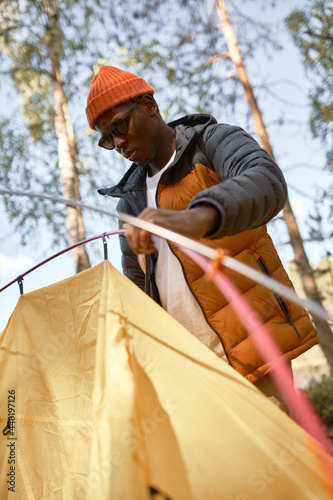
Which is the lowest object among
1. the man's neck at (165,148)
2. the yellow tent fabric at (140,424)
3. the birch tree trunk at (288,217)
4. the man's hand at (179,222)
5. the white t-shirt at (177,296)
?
the yellow tent fabric at (140,424)

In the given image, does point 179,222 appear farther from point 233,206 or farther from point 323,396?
point 323,396

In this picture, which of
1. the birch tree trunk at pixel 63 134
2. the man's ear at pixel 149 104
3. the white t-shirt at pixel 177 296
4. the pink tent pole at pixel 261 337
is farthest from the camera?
the birch tree trunk at pixel 63 134

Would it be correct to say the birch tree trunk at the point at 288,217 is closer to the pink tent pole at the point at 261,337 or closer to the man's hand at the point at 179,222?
the pink tent pole at the point at 261,337

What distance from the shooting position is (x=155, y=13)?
8789 mm

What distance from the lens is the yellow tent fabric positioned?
Result: 1.12m

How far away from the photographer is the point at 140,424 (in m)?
1.22

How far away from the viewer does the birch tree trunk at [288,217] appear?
318 inches

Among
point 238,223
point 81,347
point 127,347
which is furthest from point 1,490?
point 238,223

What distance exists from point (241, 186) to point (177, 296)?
739 millimetres

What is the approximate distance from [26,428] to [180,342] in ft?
3.06

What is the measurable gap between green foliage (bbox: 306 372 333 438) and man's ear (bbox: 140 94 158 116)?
6980mm

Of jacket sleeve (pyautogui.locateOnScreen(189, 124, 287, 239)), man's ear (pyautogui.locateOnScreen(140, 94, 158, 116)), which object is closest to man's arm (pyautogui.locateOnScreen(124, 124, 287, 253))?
jacket sleeve (pyautogui.locateOnScreen(189, 124, 287, 239))

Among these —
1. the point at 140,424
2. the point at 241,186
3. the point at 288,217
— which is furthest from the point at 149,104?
the point at 288,217

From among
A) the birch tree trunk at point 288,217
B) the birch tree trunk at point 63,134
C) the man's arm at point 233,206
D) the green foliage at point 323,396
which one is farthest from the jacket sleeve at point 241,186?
the green foliage at point 323,396
